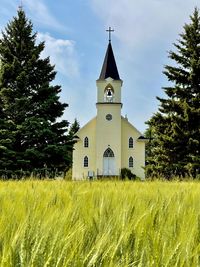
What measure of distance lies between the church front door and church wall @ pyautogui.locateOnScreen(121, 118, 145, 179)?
61.5 inches

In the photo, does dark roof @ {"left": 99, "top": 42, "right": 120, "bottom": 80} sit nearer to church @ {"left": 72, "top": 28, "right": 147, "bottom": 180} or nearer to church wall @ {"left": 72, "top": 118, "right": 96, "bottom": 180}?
church @ {"left": 72, "top": 28, "right": 147, "bottom": 180}

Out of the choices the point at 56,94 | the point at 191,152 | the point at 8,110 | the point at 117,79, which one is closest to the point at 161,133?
the point at 191,152

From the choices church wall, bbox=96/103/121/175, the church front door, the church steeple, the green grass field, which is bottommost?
the green grass field

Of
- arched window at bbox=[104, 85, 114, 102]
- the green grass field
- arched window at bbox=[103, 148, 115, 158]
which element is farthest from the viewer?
arched window at bbox=[104, 85, 114, 102]

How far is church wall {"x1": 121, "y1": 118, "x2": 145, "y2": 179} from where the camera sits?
45375mm

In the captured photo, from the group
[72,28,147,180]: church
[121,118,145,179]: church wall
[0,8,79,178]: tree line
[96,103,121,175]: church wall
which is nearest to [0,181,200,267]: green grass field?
[0,8,79,178]: tree line

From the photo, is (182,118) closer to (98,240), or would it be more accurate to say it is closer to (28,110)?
(28,110)

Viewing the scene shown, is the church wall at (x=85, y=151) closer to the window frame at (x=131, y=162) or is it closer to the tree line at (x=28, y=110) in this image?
the window frame at (x=131, y=162)

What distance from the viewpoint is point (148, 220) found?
1874mm

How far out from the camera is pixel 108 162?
44.2m

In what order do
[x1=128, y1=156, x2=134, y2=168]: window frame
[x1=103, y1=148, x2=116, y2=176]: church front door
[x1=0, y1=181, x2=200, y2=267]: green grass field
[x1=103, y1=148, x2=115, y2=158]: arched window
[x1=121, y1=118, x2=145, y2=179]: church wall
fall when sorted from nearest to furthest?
1. [x1=0, y1=181, x2=200, y2=267]: green grass field
2. [x1=103, y1=148, x2=116, y2=176]: church front door
3. [x1=103, y1=148, x2=115, y2=158]: arched window
4. [x1=121, y1=118, x2=145, y2=179]: church wall
5. [x1=128, y1=156, x2=134, y2=168]: window frame

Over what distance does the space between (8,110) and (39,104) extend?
1.75 meters

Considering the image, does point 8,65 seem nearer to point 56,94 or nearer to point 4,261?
point 56,94

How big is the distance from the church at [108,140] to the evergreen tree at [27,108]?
19953 mm
